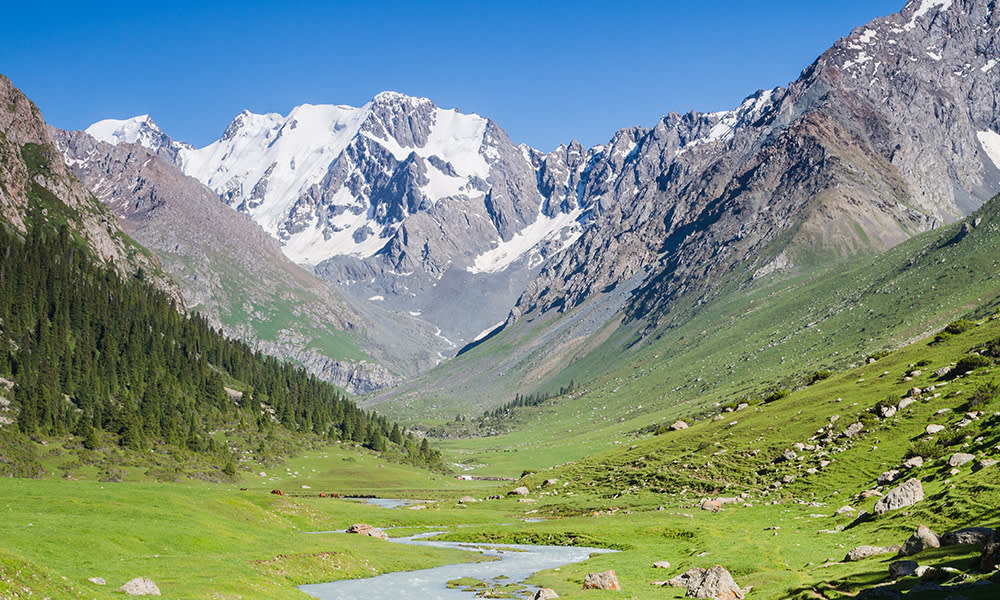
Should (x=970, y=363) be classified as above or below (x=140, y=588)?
below

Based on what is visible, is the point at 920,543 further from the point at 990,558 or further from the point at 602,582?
the point at 602,582

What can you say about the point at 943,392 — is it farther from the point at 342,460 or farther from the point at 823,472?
the point at 342,460

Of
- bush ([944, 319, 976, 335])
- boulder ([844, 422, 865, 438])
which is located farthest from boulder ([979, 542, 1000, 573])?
bush ([944, 319, 976, 335])

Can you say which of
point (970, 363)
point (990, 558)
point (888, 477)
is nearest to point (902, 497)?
point (888, 477)

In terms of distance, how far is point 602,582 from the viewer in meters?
51.4

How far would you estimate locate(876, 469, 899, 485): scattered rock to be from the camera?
6894 cm

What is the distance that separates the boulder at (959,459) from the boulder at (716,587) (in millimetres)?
28238

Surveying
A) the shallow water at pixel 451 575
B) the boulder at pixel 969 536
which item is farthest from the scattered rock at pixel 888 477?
the boulder at pixel 969 536

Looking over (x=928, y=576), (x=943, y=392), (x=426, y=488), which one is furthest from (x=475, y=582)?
(x=426, y=488)

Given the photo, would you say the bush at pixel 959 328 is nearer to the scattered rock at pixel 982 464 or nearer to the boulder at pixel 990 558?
the scattered rock at pixel 982 464

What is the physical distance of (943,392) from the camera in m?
83.9

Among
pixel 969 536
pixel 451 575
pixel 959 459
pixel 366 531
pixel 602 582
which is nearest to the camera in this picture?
pixel 969 536

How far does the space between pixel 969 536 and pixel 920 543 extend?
7.90 feet

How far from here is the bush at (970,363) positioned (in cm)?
8519
